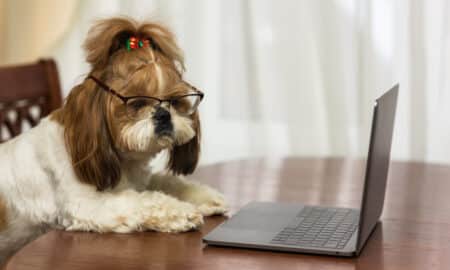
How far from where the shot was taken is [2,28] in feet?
10.8

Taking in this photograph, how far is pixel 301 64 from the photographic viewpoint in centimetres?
281

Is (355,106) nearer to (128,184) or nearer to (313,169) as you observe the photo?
(313,169)

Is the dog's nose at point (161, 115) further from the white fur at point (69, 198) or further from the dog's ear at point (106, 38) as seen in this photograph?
the dog's ear at point (106, 38)

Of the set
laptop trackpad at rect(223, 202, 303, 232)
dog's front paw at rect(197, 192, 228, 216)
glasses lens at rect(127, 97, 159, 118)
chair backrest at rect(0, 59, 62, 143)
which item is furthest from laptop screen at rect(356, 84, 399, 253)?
chair backrest at rect(0, 59, 62, 143)

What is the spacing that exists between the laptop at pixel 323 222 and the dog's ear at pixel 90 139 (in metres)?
0.23

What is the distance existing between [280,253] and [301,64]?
162 cm

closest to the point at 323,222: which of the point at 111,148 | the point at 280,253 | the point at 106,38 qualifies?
the point at 280,253

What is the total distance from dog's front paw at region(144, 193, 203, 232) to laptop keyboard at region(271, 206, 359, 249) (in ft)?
0.53

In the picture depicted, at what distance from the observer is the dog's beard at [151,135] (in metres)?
1.35

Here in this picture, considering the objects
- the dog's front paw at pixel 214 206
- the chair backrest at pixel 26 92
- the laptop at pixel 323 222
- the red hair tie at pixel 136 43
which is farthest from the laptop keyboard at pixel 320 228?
the chair backrest at pixel 26 92

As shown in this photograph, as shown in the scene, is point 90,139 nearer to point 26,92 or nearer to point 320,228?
point 320,228

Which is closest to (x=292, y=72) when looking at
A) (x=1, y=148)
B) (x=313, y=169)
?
(x=313, y=169)

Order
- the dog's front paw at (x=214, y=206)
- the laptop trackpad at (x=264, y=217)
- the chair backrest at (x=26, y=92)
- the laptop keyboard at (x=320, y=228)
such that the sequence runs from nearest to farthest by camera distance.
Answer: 1. the laptop keyboard at (x=320, y=228)
2. the laptop trackpad at (x=264, y=217)
3. the dog's front paw at (x=214, y=206)
4. the chair backrest at (x=26, y=92)

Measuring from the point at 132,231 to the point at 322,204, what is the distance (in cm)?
43
